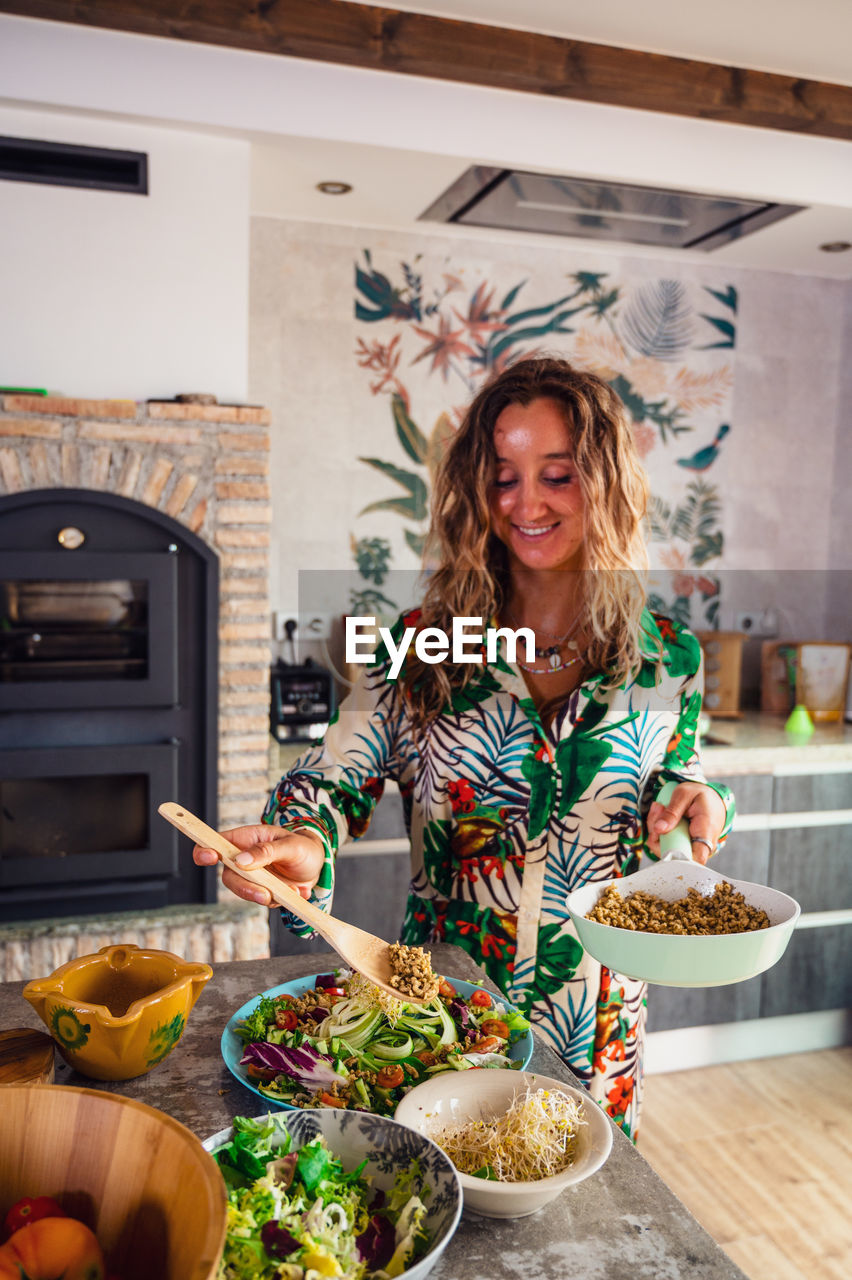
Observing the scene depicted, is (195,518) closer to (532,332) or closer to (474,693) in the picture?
(474,693)

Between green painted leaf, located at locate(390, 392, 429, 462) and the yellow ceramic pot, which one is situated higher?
green painted leaf, located at locate(390, 392, 429, 462)

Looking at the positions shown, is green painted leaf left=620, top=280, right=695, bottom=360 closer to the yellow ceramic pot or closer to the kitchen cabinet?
the kitchen cabinet

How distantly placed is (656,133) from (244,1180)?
259cm

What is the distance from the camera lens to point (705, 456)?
3.41 meters

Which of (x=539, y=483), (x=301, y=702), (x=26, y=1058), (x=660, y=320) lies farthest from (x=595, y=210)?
(x=26, y=1058)

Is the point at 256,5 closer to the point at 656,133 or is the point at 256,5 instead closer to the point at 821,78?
the point at 656,133

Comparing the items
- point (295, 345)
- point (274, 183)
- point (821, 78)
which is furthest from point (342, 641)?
point (821, 78)

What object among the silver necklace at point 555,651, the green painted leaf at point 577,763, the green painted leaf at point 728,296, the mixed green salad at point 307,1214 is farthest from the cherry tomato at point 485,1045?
the green painted leaf at point 728,296

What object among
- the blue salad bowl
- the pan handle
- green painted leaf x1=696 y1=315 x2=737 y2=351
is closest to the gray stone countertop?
the blue salad bowl

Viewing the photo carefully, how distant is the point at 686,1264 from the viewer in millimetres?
698

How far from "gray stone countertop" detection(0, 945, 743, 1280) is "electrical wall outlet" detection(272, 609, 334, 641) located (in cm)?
207

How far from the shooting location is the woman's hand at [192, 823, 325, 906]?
989mm

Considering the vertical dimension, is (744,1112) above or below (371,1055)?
below

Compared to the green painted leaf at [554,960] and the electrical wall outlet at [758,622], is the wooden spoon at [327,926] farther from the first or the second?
the electrical wall outlet at [758,622]
